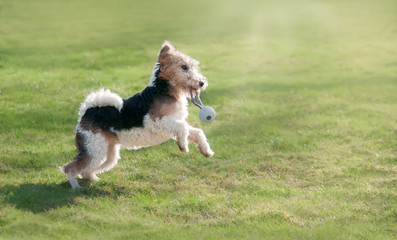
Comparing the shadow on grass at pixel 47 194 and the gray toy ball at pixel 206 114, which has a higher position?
the gray toy ball at pixel 206 114

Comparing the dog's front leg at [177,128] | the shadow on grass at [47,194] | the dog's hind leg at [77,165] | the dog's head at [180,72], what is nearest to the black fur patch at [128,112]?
the dog's head at [180,72]

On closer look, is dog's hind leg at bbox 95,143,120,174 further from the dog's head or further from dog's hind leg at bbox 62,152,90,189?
the dog's head

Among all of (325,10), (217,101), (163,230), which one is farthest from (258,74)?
(325,10)

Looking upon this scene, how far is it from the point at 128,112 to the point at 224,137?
4042 mm

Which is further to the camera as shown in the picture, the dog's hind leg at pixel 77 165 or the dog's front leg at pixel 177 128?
the dog's hind leg at pixel 77 165

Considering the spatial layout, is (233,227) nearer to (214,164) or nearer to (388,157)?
(214,164)

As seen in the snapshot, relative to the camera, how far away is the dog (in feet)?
23.9

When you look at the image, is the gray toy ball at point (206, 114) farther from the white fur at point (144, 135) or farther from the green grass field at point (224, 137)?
the green grass field at point (224, 137)

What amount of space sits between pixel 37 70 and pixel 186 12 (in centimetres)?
1506

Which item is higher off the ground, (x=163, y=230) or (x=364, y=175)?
(x=163, y=230)

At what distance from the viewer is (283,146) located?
10.8 metres

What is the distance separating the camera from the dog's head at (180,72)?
23.7 feet

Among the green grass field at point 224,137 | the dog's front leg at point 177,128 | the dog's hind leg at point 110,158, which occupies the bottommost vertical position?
the green grass field at point 224,137

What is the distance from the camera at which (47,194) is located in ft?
24.4
